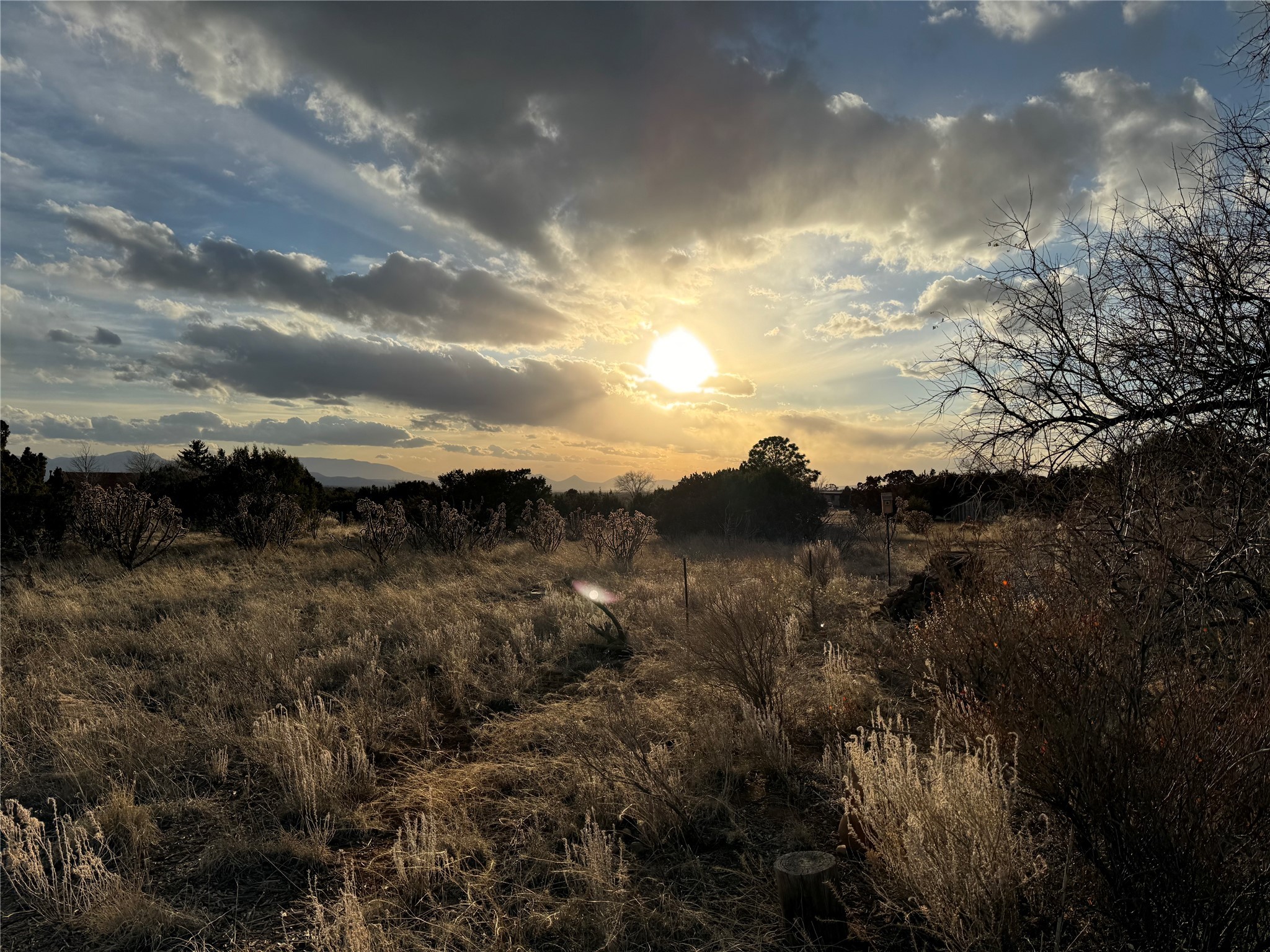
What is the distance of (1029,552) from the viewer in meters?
4.81

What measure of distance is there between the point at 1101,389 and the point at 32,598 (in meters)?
13.1

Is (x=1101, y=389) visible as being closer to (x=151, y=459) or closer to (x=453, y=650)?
(x=453, y=650)

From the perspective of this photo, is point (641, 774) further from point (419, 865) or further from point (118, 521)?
point (118, 521)

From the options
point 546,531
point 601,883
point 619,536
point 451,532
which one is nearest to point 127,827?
point 601,883

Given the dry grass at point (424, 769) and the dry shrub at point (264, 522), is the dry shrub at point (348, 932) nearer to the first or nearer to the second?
the dry grass at point (424, 769)

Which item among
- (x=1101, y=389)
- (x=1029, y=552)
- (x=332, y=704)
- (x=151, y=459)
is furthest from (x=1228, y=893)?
(x=151, y=459)

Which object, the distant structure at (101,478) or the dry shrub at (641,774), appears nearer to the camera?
the dry shrub at (641,774)

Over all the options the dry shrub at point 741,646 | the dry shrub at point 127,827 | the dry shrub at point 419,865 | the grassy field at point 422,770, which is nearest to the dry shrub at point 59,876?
the grassy field at point 422,770

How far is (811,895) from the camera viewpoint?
2.74m

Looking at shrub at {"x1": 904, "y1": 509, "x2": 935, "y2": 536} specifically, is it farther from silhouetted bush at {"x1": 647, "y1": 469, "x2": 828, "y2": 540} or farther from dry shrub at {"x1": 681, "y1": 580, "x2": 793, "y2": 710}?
dry shrub at {"x1": 681, "y1": 580, "x2": 793, "y2": 710}

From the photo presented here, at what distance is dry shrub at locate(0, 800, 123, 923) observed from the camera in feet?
10.1

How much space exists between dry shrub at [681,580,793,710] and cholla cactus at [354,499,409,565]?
10.5m

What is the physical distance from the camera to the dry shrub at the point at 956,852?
8.08 feet

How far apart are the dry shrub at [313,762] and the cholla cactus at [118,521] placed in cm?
1071
